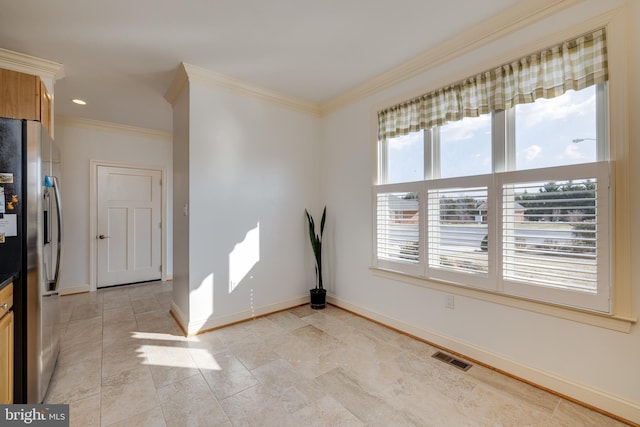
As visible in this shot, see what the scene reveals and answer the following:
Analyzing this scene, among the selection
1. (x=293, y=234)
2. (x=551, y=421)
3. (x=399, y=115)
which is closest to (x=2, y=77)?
(x=293, y=234)

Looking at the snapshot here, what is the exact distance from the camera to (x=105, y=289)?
4414 mm

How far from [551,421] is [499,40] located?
255cm

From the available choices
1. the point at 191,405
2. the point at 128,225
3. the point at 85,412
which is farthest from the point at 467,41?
the point at 128,225

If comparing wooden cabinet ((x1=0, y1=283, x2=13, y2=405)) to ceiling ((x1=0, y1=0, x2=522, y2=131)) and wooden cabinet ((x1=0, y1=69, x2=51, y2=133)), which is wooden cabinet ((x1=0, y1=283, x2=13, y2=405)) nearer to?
wooden cabinet ((x1=0, y1=69, x2=51, y2=133))

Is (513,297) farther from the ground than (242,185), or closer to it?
closer to it

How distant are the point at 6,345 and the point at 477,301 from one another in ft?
9.91

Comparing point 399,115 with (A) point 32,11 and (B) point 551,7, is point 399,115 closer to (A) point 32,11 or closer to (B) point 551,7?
(B) point 551,7

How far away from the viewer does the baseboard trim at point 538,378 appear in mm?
1675

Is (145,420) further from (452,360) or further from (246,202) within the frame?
(452,360)

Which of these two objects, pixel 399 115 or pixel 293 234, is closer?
pixel 399 115

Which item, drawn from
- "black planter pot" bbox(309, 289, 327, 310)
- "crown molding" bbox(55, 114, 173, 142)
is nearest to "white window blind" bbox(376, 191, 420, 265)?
"black planter pot" bbox(309, 289, 327, 310)

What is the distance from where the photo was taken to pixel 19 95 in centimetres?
204

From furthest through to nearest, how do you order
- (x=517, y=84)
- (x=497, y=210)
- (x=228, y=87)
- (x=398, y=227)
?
1. (x=228, y=87)
2. (x=398, y=227)
3. (x=497, y=210)
4. (x=517, y=84)

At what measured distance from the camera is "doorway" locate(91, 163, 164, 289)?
4.44 m
